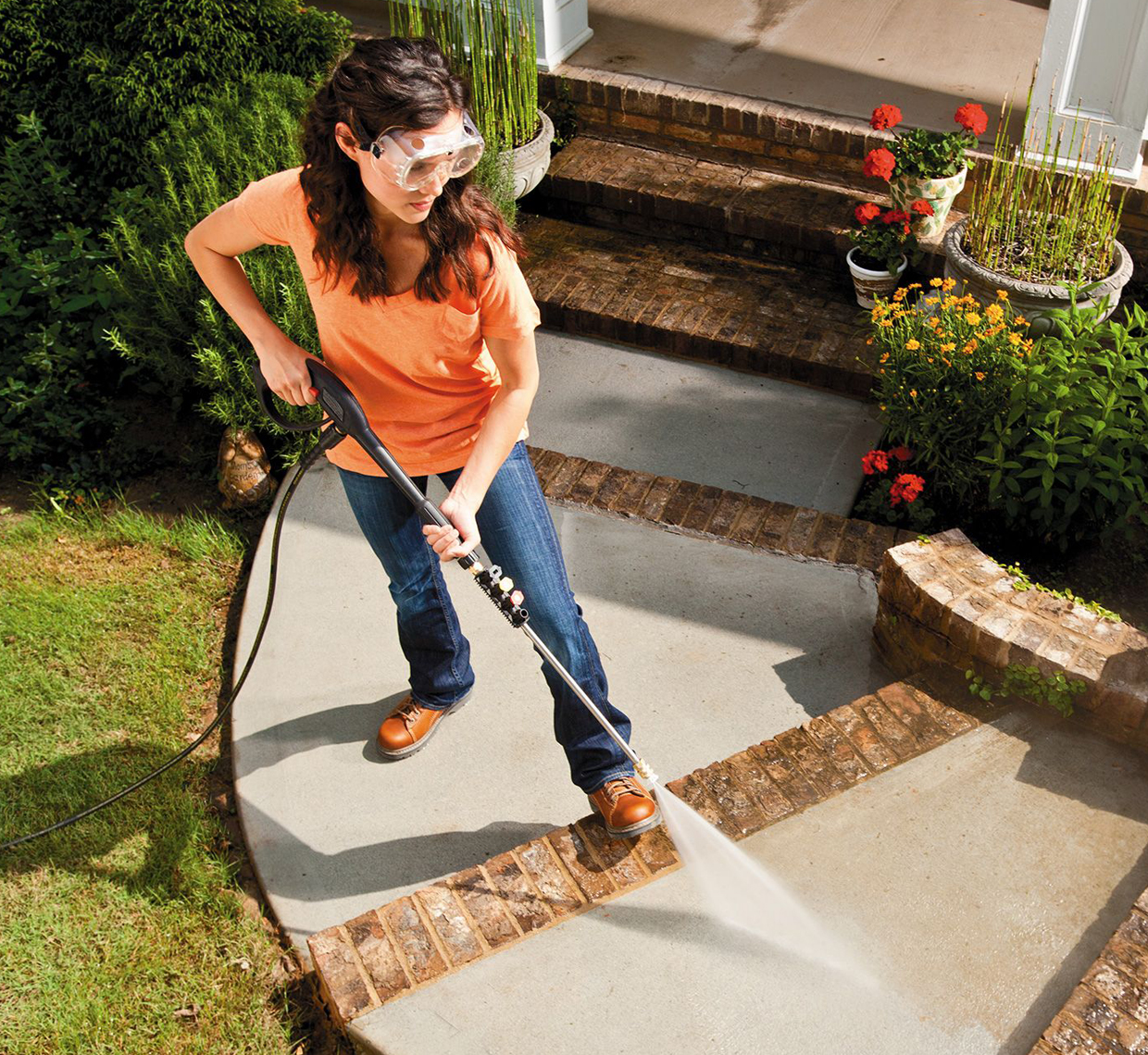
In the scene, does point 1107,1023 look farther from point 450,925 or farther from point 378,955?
point 378,955

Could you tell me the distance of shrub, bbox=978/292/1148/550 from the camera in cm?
318

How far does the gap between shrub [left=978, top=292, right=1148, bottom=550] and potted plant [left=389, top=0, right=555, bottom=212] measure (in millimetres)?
2221

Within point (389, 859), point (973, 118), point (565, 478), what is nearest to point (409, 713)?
point (389, 859)

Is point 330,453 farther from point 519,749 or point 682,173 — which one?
point 682,173

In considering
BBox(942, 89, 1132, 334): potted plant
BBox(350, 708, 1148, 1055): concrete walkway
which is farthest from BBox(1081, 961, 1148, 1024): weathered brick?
BBox(942, 89, 1132, 334): potted plant

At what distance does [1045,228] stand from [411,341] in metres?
2.60

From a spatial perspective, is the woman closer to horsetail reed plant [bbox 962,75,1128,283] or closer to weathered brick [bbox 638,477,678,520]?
weathered brick [bbox 638,477,678,520]

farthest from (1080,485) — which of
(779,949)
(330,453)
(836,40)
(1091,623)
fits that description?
(836,40)

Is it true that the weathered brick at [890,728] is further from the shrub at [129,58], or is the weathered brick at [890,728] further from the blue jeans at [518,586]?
the shrub at [129,58]

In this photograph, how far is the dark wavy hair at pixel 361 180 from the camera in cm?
198

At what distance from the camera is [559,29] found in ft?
17.7

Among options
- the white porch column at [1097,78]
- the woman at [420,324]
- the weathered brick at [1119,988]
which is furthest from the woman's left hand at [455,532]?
the white porch column at [1097,78]

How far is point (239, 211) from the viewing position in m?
2.37

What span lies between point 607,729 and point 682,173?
3305mm
